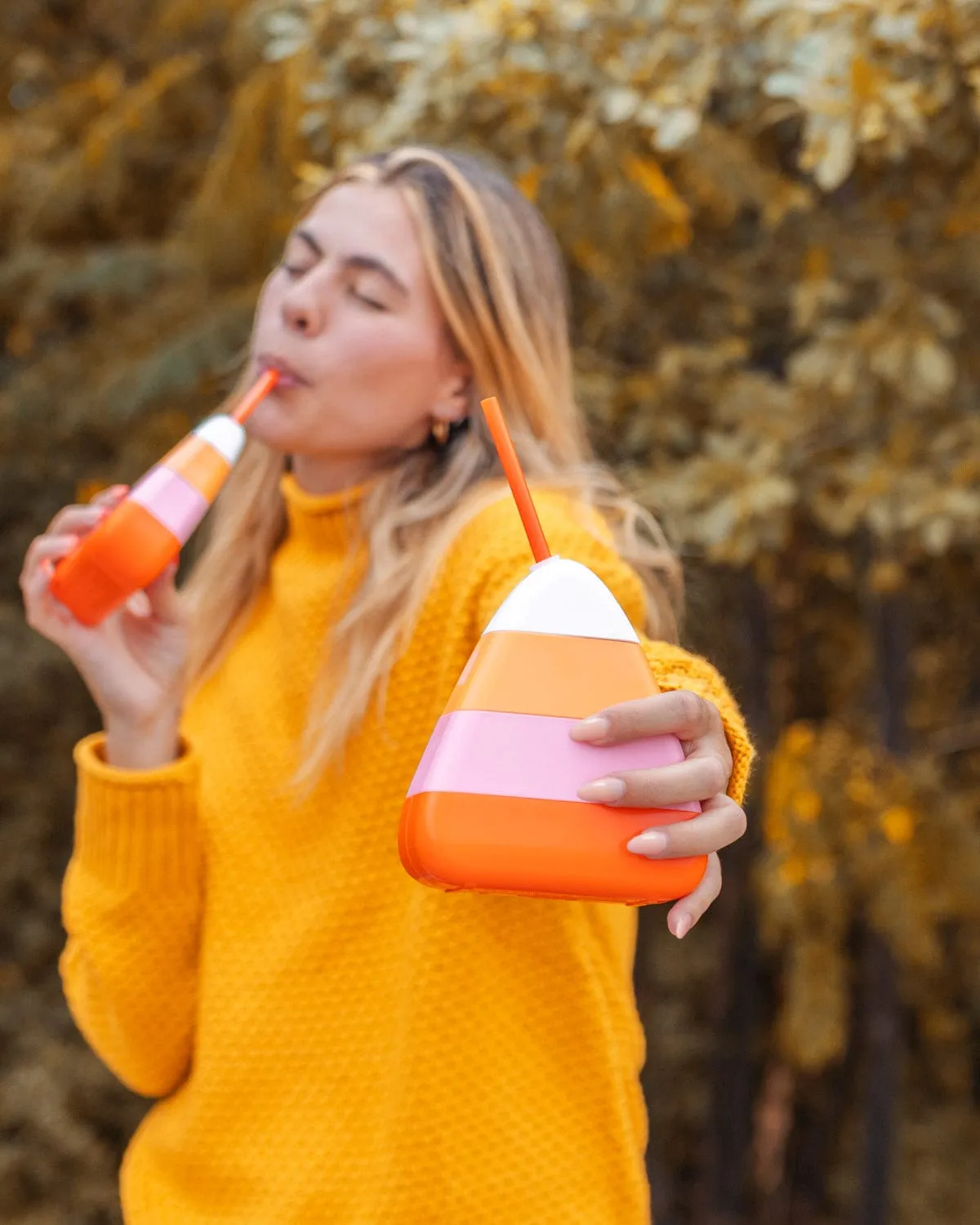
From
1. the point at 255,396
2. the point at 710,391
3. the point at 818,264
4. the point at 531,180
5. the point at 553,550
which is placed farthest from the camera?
the point at 710,391

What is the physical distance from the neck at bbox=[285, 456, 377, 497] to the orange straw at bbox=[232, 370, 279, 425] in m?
0.08

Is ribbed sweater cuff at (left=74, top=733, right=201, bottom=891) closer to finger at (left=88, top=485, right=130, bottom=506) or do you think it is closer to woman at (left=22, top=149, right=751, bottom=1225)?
woman at (left=22, top=149, right=751, bottom=1225)

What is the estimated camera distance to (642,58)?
1436mm

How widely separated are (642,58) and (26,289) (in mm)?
1394

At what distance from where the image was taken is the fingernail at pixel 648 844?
0.59 meters

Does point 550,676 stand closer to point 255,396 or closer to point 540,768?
point 540,768

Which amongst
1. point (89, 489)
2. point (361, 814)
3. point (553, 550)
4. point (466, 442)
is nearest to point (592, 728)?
point (553, 550)

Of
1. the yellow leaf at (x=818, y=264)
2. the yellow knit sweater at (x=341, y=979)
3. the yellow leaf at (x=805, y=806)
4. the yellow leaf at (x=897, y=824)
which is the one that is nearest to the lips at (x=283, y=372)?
the yellow knit sweater at (x=341, y=979)

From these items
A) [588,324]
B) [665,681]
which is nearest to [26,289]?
[588,324]

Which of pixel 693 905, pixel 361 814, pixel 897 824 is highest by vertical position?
pixel 693 905

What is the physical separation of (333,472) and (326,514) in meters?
0.03

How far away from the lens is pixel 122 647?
100 cm

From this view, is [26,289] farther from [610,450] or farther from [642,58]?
[642,58]

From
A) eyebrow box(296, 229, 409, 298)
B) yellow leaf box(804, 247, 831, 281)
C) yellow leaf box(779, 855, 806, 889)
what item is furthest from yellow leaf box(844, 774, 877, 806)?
eyebrow box(296, 229, 409, 298)
